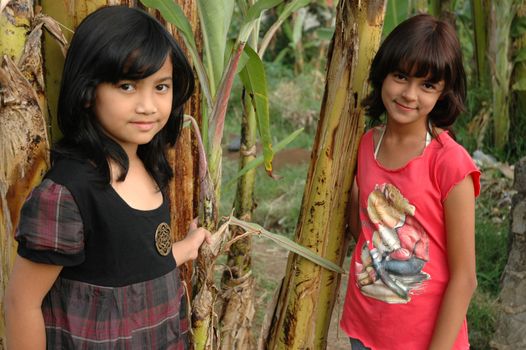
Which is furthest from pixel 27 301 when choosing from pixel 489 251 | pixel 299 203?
pixel 299 203

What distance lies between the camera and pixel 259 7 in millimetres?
1341

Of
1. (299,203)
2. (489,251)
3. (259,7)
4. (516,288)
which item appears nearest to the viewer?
(259,7)

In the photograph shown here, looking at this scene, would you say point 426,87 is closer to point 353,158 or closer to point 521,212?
point 353,158

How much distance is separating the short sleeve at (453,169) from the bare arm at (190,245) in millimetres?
490

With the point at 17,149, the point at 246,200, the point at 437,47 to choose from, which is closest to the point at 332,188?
the point at 437,47

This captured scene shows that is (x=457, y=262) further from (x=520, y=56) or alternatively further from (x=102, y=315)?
(x=520, y=56)

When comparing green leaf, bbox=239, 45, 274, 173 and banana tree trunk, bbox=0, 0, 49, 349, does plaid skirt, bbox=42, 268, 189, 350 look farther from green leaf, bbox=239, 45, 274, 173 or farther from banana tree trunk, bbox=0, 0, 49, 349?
green leaf, bbox=239, 45, 274, 173

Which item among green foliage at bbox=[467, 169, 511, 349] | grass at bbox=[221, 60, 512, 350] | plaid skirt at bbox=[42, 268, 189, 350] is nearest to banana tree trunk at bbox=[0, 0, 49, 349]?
plaid skirt at bbox=[42, 268, 189, 350]

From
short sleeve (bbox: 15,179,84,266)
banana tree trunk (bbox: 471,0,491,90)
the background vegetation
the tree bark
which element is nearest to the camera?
short sleeve (bbox: 15,179,84,266)

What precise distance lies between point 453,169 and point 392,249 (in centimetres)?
23

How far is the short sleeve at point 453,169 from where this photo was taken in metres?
1.37

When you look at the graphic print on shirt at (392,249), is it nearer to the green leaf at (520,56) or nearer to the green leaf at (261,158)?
the green leaf at (261,158)

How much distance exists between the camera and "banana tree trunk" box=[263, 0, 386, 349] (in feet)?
5.18

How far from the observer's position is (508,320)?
90.4 inches
